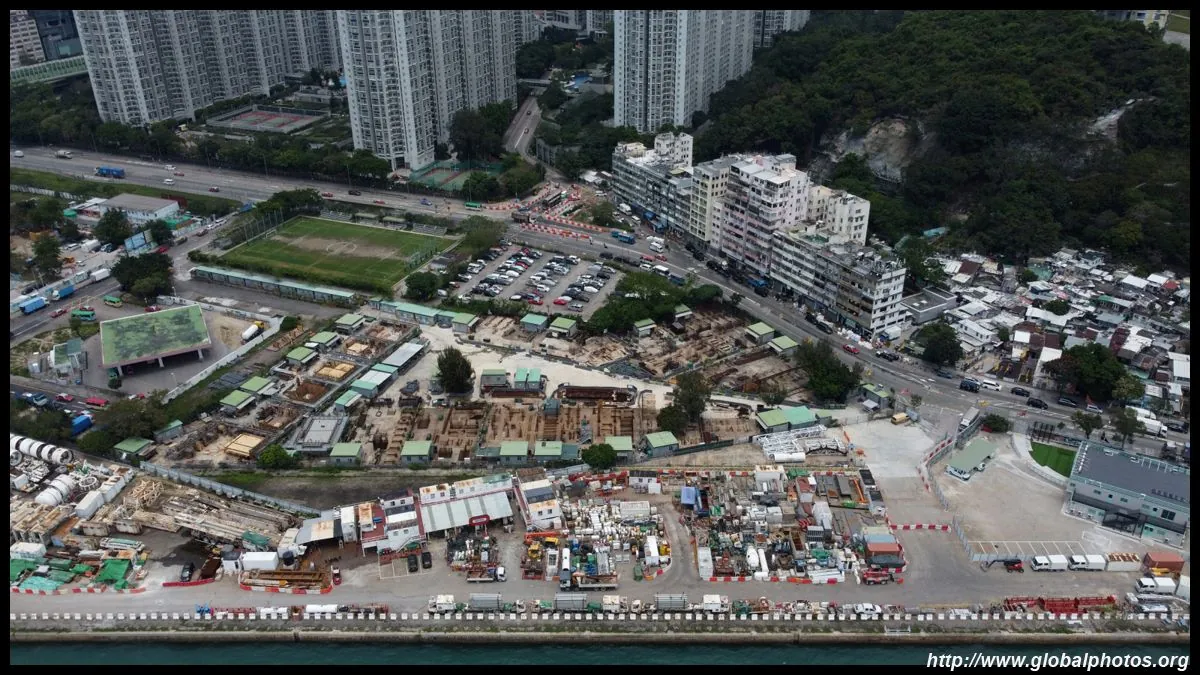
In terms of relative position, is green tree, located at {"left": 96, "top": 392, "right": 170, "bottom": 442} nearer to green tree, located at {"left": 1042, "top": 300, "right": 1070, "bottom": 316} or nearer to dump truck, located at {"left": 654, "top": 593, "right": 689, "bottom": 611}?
dump truck, located at {"left": 654, "top": 593, "right": 689, "bottom": 611}

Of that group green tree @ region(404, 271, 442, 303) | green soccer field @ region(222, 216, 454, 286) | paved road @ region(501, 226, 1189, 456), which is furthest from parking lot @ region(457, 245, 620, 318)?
paved road @ region(501, 226, 1189, 456)

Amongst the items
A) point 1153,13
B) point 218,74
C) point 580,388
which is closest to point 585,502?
point 580,388

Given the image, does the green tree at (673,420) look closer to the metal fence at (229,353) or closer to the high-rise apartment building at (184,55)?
the metal fence at (229,353)

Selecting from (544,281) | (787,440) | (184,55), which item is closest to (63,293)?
(544,281)

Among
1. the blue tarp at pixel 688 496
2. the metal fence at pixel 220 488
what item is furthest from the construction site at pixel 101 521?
the blue tarp at pixel 688 496

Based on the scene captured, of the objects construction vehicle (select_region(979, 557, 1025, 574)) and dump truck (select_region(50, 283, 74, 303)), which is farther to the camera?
dump truck (select_region(50, 283, 74, 303))

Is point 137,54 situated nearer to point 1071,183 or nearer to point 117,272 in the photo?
point 117,272
